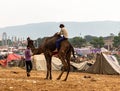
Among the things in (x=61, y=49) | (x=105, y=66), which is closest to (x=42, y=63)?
(x=105, y=66)

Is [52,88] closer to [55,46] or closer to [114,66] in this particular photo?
[55,46]

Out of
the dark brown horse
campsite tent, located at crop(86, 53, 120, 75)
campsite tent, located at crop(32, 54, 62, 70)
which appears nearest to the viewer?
the dark brown horse

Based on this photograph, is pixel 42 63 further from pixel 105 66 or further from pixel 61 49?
pixel 61 49

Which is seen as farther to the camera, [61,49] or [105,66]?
[105,66]

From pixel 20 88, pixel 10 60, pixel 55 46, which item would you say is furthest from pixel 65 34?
pixel 10 60

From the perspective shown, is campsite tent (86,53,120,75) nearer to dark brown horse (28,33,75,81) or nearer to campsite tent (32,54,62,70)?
campsite tent (32,54,62,70)

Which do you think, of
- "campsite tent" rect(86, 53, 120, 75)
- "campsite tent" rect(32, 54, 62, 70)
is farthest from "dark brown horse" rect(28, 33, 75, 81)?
"campsite tent" rect(32, 54, 62, 70)

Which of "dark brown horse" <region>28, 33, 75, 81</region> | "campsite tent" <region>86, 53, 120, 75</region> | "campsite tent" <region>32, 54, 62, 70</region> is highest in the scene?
"dark brown horse" <region>28, 33, 75, 81</region>

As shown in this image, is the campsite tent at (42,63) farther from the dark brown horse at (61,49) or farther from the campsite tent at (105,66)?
the dark brown horse at (61,49)

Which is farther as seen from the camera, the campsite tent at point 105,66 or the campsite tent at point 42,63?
the campsite tent at point 42,63

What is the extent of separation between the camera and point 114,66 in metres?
35.2

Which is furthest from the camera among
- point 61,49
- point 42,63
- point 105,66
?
point 42,63

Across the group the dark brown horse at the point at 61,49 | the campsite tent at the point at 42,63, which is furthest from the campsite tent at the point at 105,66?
the dark brown horse at the point at 61,49

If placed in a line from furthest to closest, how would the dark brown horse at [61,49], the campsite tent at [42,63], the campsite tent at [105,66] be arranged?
the campsite tent at [42,63] < the campsite tent at [105,66] < the dark brown horse at [61,49]
